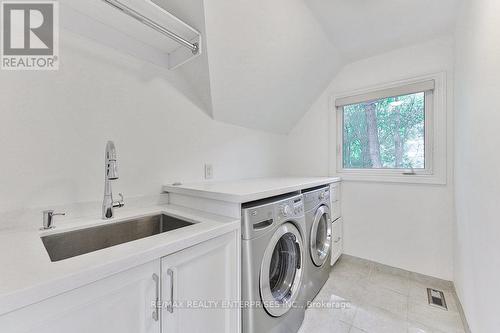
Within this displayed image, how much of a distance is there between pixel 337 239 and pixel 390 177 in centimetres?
87

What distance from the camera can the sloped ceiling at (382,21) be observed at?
65.0 inches

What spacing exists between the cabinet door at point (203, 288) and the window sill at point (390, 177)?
1864mm

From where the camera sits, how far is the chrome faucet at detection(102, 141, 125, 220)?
44.9 inches

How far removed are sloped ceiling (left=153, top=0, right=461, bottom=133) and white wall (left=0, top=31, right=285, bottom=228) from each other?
1.13 ft

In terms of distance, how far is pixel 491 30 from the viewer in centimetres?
102

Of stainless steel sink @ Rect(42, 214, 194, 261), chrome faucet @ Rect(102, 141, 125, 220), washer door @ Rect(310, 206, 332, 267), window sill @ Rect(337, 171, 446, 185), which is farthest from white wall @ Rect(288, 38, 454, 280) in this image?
chrome faucet @ Rect(102, 141, 125, 220)

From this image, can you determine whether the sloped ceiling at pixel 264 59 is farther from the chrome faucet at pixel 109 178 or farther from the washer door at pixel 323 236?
the washer door at pixel 323 236

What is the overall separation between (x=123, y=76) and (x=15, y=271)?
1.17m

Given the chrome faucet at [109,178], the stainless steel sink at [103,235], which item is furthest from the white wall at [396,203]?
the chrome faucet at [109,178]

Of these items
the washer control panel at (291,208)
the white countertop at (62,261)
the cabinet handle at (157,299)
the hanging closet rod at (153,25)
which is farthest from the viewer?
the washer control panel at (291,208)

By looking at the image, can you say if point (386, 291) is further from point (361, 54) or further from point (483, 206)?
point (361, 54)

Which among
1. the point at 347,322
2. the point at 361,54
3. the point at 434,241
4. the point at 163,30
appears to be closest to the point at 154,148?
the point at 163,30

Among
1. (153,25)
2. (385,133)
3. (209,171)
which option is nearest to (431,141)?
(385,133)

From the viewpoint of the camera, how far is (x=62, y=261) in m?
0.69
